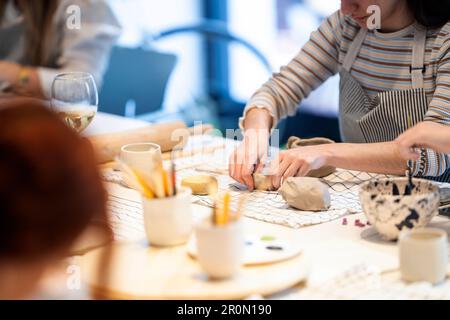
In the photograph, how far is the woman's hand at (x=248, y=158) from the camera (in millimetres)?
2010

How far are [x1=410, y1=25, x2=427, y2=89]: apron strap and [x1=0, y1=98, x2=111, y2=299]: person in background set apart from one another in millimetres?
1437

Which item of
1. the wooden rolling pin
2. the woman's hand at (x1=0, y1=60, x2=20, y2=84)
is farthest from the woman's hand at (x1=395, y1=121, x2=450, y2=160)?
the woman's hand at (x1=0, y1=60, x2=20, y2=84)

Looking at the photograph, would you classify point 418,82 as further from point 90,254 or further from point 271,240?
point 90,254

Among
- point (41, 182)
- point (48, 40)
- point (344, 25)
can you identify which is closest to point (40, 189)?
point (41, 182)

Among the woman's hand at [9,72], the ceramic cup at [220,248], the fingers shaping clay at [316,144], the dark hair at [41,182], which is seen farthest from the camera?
the woman's hand at [9,72]

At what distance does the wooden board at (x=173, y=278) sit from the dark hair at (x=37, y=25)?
4.52ft

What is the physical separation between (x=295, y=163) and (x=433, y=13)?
624 mm

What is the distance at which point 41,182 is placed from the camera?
0.99 m

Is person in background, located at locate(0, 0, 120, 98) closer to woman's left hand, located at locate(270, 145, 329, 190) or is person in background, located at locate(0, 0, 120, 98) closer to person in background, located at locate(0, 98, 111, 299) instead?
woman's left hand, located at locate(270, 145, 329, 190)

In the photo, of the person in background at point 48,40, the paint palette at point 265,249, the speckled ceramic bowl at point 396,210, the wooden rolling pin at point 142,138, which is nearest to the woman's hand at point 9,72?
the person in background at point 48,40

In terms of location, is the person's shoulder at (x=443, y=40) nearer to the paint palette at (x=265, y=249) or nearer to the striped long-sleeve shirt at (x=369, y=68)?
the striped long-sleeve shirt at (x=369, y=68)

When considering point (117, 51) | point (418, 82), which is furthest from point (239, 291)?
point (117, 51)

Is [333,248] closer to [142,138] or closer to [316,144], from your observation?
[316,144]

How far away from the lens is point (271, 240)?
1557 mm
